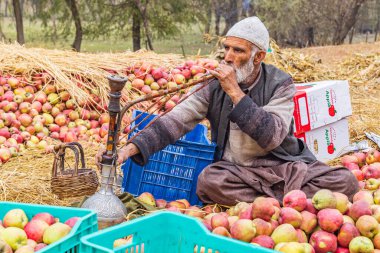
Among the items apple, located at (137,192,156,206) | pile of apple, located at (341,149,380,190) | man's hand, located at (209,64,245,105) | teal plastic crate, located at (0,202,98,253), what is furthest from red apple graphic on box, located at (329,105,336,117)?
teal plastic crate, located at (0,202,98,253)

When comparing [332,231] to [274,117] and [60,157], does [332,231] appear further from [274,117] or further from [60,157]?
[60,157]

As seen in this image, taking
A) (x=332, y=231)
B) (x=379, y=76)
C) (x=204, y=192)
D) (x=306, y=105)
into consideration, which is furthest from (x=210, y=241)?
(x=379, y=76)

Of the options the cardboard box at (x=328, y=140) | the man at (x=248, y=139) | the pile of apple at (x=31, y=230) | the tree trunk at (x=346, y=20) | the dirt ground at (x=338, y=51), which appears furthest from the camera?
the tree trunk at (x=346, y=20)

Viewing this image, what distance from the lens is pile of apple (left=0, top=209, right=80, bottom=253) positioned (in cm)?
226

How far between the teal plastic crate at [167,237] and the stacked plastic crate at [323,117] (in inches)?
112

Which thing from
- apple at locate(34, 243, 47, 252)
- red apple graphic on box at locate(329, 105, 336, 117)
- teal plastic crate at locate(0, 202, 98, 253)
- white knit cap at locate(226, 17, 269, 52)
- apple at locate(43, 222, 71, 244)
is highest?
white knit cap at locate(226, 17, 269, 52)

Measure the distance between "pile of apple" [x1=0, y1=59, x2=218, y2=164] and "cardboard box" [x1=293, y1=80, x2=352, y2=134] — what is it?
1609mm

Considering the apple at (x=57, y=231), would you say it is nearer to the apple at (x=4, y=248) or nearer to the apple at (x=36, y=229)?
the apple at (x=36, y=229)

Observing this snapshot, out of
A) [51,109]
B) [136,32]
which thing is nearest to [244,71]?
[51,109]

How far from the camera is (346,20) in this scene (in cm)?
2092

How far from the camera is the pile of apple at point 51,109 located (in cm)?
566

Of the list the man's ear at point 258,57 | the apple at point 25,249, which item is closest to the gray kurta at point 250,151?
the man's ear at point 258,57

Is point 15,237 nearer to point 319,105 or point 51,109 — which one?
point 319,105

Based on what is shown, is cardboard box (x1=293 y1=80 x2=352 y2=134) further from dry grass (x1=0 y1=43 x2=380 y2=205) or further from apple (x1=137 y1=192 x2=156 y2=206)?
apple (x1=137 y1=192 x2=156 y2=206)
